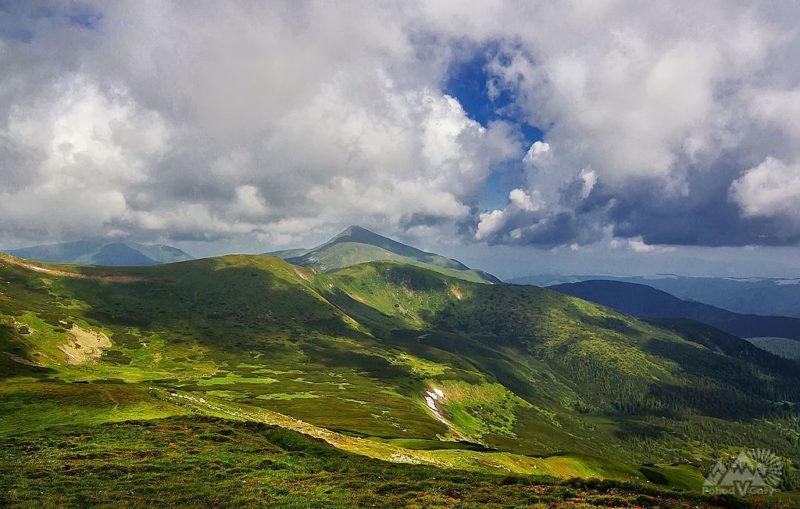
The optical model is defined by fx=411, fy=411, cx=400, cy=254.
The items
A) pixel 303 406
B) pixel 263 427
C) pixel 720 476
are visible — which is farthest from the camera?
pixel 303 406

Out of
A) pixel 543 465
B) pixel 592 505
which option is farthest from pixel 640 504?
pixel 543 465

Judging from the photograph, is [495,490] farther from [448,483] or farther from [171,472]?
[171,472]

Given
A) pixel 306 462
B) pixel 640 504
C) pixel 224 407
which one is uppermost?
pixel 640 504

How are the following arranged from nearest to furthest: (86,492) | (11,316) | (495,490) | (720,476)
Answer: (86,492)
(495,490)
(720,476)
(11,316)

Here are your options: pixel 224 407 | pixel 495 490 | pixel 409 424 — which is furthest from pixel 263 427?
pixel 409 424

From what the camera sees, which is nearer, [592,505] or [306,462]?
[592,505]

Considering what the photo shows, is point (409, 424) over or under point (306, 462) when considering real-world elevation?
under

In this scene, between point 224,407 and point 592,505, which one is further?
point 224,407

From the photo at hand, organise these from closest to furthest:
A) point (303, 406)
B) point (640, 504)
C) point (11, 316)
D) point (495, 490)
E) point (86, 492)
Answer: point (86, 492) → point (640, 504) → point (495, 490) → point (303, 406) → point (11, 316)

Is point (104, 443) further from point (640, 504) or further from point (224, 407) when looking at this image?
point (640, 504)
